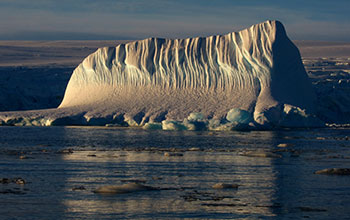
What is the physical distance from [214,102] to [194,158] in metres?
25.3

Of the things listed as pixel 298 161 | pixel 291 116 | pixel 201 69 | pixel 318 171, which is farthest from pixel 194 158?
pixel 201 69

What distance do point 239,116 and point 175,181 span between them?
2899cm

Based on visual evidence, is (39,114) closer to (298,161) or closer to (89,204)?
(298,161)

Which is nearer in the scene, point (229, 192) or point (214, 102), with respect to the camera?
point (229, 192)

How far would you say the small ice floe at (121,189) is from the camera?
18.1m

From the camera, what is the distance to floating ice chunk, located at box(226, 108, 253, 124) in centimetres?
4902

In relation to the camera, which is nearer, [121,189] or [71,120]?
[121,189]

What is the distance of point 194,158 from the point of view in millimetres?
29062

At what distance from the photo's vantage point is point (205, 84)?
55.9 metres

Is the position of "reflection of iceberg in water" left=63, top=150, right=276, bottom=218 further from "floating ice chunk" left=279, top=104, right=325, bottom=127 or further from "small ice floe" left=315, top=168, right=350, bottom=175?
"floating ice chunk" left=279, top=104, right=325, bottom=127

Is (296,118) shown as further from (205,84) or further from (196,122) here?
(205,84)

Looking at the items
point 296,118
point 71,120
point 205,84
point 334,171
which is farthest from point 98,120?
point 334,171

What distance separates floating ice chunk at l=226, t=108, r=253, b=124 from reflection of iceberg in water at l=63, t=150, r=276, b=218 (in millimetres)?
17563

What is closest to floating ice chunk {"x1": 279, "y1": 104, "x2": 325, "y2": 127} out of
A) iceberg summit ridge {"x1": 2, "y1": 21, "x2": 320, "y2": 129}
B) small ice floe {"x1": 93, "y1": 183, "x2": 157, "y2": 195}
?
iceberg summit ridge {"x1": 2, "y1": 21, "x2": 320, "y2": 129}
